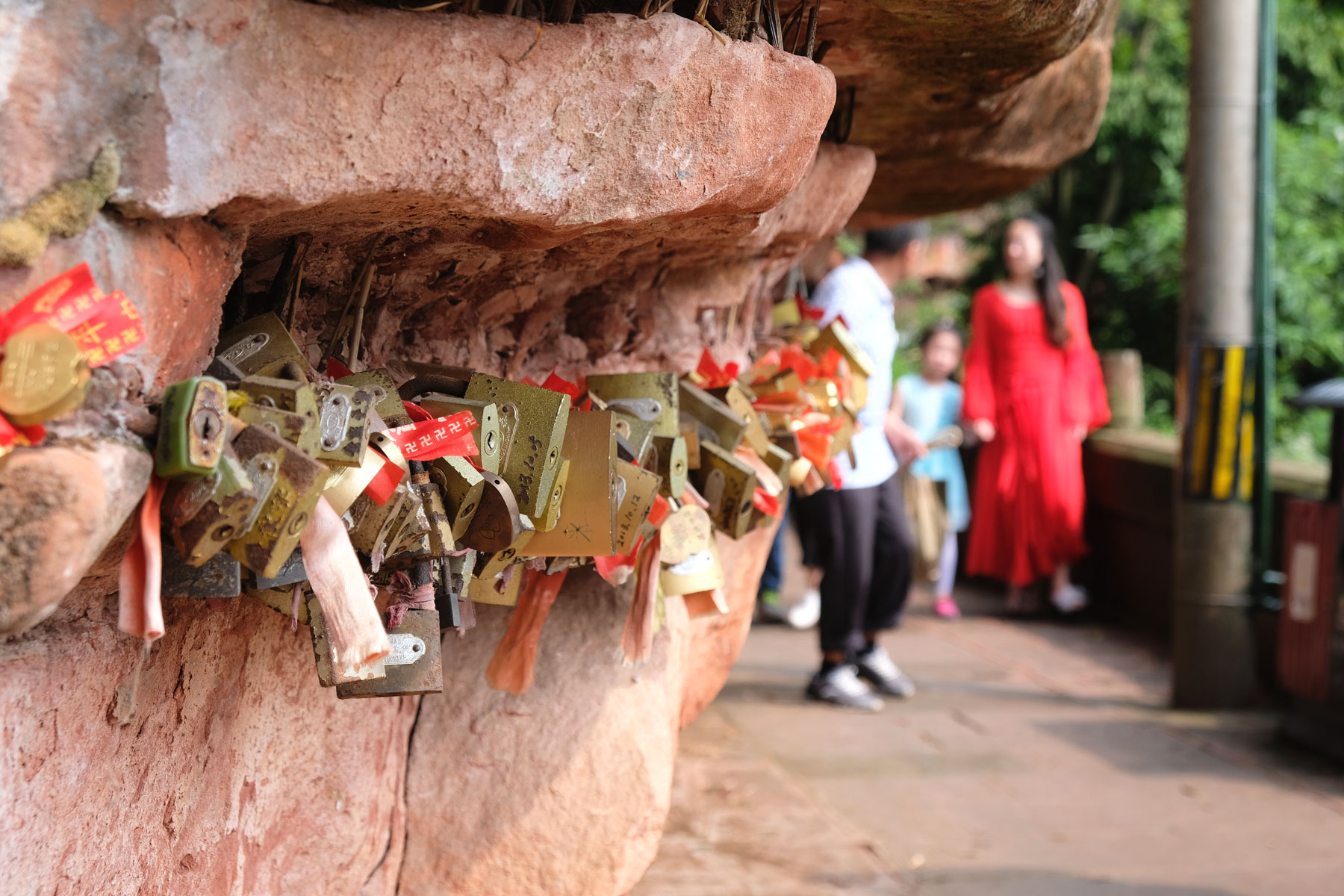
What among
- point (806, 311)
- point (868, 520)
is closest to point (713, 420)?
point (806, 311)

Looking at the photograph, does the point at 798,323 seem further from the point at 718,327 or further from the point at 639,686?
the point at 639,686

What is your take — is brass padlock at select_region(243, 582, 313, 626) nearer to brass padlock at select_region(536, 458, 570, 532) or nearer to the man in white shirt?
brass padlock at select_region(536, 458, 570, 532)

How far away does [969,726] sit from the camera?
371cm

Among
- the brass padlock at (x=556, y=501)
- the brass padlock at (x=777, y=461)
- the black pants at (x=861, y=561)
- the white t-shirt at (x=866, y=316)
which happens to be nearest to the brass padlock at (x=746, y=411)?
the brass padlock at (x=777, y=461)

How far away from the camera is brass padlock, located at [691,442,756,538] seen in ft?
5.42

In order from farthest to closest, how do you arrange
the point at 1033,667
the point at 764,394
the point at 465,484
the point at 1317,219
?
the point at 1317,219 → the point at 1033,667 → the point at 764,394 → the point at 465,484

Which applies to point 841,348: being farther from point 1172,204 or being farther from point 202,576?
point 1172,204

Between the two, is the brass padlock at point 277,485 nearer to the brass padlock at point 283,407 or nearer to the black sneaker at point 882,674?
the brass padlock at point 283,407

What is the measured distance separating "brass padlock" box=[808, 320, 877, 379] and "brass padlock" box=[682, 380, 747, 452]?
0.69 metres

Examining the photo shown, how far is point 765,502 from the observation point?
1.79 meters

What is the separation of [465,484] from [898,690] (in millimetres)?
3064

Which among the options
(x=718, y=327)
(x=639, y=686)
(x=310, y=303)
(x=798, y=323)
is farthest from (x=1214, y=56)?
(x=310, y=303)

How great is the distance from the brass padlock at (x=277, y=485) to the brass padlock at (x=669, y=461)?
613 millimetres

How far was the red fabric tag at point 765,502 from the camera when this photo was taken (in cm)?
177
